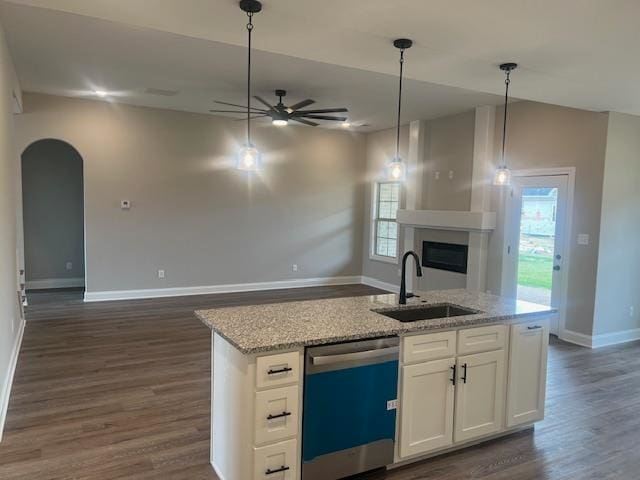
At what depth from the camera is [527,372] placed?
3047mm

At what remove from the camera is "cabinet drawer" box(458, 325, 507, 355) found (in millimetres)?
2748

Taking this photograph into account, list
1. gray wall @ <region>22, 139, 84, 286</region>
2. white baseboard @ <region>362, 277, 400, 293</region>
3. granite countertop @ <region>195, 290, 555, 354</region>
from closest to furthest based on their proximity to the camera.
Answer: granite countertop @ <region>195, 290, 555, 354</region>
gray wall @ <region>22, 139, 84, 286</region>
white baseboard @ <region>362, 277, 400, 293</region>

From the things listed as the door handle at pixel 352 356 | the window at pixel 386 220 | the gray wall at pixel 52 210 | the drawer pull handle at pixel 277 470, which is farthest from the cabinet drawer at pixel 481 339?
the gray wall at pixel 52 210

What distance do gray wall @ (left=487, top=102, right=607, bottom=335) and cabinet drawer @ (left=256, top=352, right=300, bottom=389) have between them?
171 inches

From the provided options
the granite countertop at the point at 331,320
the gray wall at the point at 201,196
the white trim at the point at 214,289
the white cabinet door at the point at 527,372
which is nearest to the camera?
the granite countertop at the point at 331,320

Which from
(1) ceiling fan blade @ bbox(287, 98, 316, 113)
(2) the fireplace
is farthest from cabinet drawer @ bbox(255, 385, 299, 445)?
(2) the fireplace

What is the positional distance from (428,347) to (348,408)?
0.60 m

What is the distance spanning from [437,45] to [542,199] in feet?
10.9

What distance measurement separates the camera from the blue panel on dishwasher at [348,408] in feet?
7.50

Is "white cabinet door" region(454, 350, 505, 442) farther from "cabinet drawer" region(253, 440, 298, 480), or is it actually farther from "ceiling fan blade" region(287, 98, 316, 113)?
"ceiling fan blade" region(287, 98, 316, 113)

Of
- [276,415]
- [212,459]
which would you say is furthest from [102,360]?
[276,415]

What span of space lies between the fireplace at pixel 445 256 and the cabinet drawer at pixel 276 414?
4961 millimetres

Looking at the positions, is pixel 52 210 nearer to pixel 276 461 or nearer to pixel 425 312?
pixel 425 312

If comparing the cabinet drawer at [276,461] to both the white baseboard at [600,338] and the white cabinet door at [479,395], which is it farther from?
the white baseboard at [600,338]
